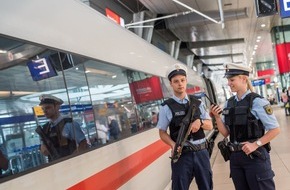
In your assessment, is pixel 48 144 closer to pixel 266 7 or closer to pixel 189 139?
pixel 189 139

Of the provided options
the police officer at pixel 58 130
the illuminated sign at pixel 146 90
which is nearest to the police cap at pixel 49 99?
the police officer at pixel 58 130

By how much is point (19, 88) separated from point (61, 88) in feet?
1.77

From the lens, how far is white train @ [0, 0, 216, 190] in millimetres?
2514

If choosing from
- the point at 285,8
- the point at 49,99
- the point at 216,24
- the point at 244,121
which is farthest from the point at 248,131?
the point at 216,24

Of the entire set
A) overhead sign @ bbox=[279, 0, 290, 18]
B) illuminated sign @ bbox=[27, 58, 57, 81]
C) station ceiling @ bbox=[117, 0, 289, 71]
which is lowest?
illuminated sign @ bbox=[27, 58, 57, 81]

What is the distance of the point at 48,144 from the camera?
8.81 feet

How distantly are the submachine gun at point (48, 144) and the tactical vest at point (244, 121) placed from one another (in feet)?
4.83

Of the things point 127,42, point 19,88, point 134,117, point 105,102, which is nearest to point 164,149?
point 134,117

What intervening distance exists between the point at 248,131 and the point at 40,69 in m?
1.74

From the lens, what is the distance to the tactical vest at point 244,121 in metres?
3.13

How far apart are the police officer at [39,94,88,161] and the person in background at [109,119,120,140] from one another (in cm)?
81

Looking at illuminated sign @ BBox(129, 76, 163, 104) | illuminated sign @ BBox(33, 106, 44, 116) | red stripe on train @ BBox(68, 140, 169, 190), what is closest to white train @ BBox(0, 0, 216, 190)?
red stripe on train @ BBox(68, 140, 169, 190)

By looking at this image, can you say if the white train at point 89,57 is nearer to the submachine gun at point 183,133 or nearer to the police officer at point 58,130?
the police officer at point 58,130

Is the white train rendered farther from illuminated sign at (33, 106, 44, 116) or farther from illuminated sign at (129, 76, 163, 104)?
illuminated sign at (33, 106, 44, 116)
